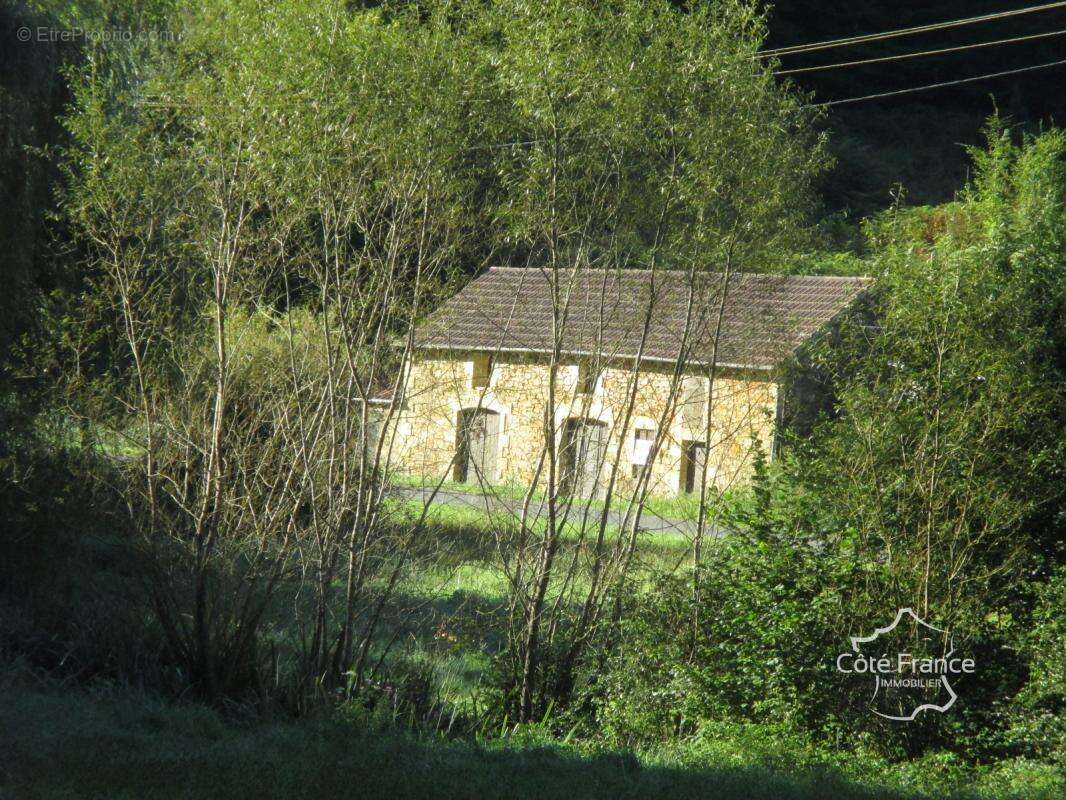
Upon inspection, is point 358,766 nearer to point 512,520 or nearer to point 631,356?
point 512,520

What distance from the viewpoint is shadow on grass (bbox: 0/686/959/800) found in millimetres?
5387

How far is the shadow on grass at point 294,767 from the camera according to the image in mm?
5387

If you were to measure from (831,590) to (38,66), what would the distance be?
8.64 m

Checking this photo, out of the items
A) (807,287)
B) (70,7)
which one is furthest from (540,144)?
(807,287)

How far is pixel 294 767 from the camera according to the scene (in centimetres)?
578

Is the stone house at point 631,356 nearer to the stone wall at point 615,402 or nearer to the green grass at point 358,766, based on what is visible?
the stone wall at point 615,402

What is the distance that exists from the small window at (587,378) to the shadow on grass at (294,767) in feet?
10.7

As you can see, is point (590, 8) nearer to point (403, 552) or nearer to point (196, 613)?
point (403, 552)

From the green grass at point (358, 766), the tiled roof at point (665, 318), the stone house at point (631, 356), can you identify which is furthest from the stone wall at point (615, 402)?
the green grass at point (358, 766)

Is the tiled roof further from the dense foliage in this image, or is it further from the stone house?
the dense foliage

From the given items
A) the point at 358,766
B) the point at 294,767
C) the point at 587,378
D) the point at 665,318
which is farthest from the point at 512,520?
the point at 294,767

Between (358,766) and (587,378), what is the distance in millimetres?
4371

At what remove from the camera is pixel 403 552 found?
8594 mm

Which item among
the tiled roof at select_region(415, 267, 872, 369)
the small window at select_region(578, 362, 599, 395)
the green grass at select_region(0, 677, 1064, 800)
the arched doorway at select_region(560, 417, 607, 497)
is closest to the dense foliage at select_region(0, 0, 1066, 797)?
the green grass at select_region(0, 677, 1064, 800)
